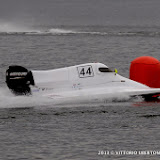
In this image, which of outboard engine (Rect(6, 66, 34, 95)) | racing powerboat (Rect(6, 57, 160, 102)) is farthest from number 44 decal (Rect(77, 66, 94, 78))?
outboard engine (Rect(6, 66, 34, 95))

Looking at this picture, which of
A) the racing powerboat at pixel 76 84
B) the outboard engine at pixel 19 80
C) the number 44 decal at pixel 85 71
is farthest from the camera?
the number 44 decal at pixel 85 71

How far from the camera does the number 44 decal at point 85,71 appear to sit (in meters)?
22.2

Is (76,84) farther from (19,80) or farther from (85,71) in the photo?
(19,80)

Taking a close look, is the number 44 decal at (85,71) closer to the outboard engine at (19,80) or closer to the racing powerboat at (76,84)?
the racing powerboat at (76,84)

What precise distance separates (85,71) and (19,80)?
9.36ft

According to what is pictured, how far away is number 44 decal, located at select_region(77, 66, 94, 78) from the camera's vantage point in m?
22.2

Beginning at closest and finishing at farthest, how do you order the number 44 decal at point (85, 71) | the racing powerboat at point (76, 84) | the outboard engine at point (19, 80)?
the outboard engine at point (19, 80) → the racing powerboat at point (76, 84) → the number 44 decal at point (85, 71)

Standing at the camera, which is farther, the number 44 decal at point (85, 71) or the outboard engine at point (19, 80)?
the number 44 decal at point (85, 71)

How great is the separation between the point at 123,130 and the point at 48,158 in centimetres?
366

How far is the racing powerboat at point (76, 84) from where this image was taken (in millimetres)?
21531

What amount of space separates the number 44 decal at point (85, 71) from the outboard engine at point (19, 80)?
2094 mm

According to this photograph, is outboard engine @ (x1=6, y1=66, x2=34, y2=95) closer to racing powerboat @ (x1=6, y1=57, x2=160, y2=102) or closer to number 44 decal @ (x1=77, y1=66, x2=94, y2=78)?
racing powerboat @ (x1=6, y1=57, x2=160, y2=102)

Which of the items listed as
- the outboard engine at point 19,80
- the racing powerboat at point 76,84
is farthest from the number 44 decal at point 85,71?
the outboard engine at point 19,80

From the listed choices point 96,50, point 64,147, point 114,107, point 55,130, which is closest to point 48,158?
point 64,147
